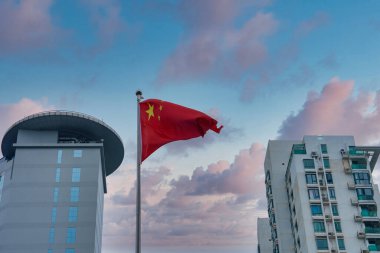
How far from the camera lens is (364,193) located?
6306 centimetres

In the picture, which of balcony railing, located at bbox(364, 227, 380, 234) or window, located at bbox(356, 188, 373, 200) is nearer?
balcony railing, located at bbox(364, 227, 380, 234)

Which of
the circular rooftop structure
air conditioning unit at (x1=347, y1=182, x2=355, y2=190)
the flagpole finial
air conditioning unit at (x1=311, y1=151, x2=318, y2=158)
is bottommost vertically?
the flagpole finial

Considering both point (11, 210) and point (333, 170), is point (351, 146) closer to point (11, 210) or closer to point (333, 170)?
point (333, 170)

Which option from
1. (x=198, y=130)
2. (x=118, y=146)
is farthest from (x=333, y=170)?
(x=198, y=130)

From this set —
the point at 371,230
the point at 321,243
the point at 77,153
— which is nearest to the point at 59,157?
the point at 77,153

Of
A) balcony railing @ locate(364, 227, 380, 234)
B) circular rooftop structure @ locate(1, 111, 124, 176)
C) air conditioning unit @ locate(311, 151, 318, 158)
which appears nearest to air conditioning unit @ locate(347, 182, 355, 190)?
balcony railing @ locate(364, 227, 380, 234)

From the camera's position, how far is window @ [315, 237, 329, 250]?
59812 mm

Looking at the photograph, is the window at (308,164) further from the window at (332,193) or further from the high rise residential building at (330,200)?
the window at (332,193)

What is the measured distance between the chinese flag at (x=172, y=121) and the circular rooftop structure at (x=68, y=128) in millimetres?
53253

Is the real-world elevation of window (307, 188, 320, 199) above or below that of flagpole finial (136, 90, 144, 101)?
above

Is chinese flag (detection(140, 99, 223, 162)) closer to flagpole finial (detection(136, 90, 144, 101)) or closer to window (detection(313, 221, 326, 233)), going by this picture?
flagpole finial (detection(136, 90, 144, 101))

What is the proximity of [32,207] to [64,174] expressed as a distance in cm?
726

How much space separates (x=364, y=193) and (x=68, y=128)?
53121mm

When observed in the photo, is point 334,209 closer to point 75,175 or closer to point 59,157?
point 75,175
